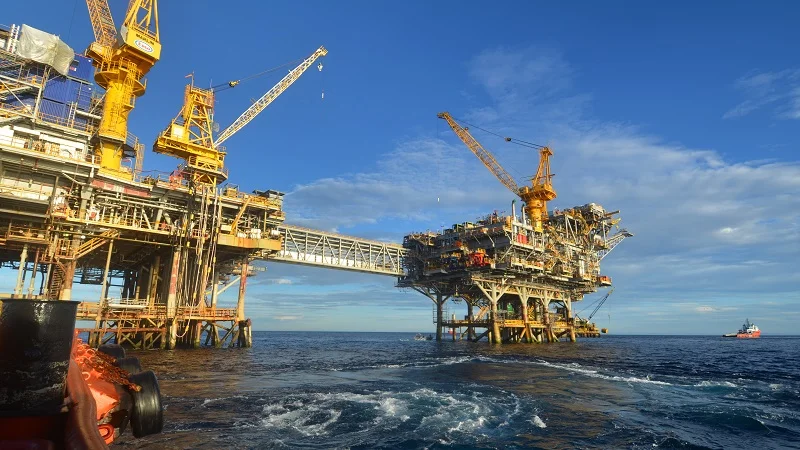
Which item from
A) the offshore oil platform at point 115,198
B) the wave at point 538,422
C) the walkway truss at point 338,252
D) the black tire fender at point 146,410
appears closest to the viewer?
the black tire fender at point 146,410

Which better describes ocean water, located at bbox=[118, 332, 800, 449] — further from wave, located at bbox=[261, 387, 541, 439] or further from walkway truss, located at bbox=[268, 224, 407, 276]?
walkway truss, located at bbox=[268, 224, 407, 276]

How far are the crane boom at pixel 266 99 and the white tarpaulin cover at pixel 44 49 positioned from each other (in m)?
20.6

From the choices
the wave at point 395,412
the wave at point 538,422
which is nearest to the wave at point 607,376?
the wave at point 395,412

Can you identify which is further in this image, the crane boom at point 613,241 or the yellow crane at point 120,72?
the crane boom at point 613,241

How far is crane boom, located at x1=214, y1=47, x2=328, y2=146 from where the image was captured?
71562mm

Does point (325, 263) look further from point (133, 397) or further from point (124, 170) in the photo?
point (133, 397)

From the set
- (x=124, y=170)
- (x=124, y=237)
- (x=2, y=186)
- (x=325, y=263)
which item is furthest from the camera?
(x=325, y=263)

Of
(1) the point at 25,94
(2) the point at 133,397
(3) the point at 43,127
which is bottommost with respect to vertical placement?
(2) the point at 133,397

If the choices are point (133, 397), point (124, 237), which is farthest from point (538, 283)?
point (133, 397)

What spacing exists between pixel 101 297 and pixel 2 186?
12.2 metres

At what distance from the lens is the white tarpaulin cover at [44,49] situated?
52719 mm

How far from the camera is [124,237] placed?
147ft

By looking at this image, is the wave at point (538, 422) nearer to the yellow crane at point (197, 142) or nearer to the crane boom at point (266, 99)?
the yellow crane at point (197, 142)

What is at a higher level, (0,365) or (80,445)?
(0,365)
